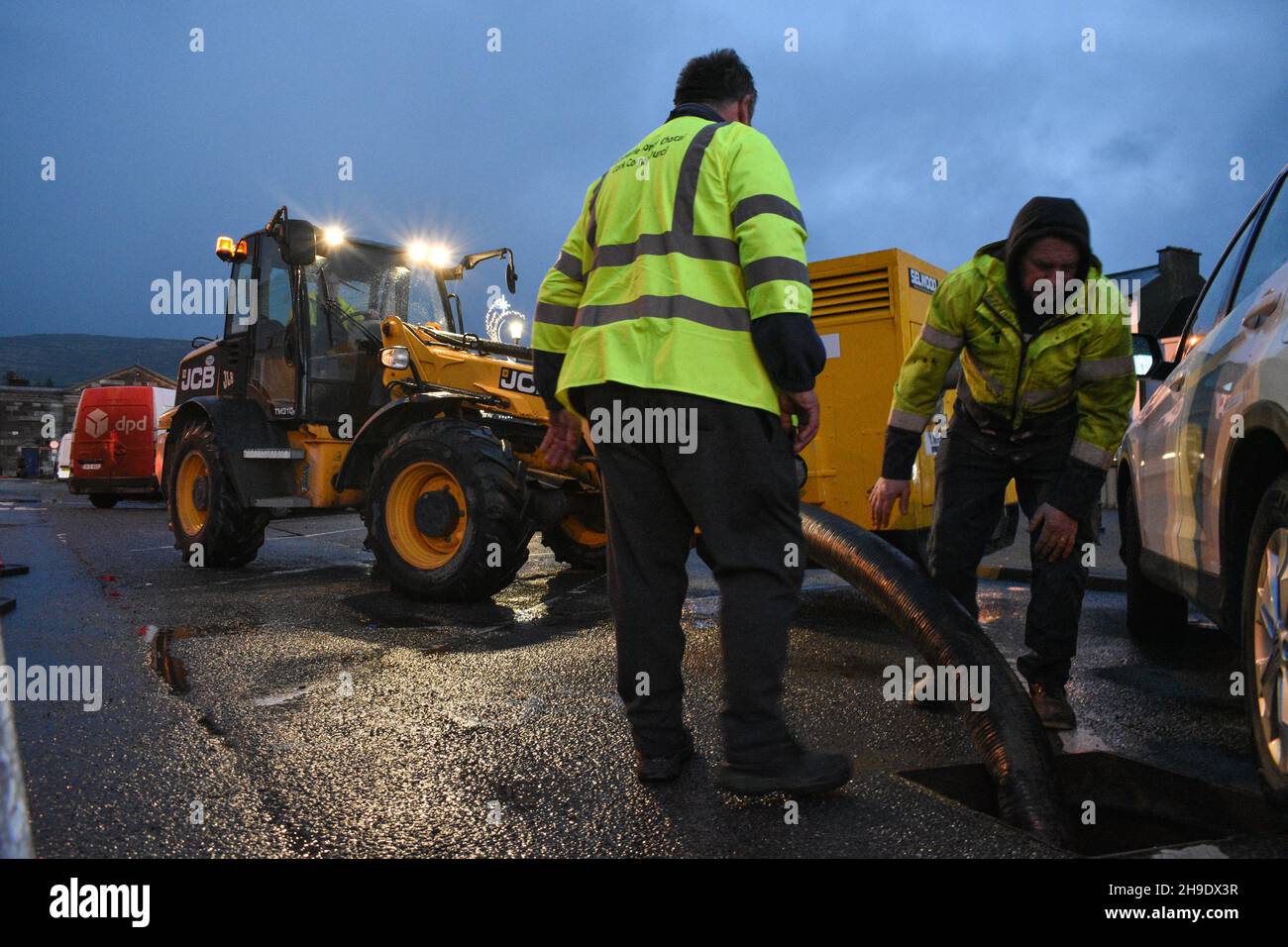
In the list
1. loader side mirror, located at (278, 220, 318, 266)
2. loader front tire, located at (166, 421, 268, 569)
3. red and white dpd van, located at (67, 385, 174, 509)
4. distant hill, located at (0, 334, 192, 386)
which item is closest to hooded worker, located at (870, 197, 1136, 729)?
loader side mirror, located at (278, 220, 318, 266)

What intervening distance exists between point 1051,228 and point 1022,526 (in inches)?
387

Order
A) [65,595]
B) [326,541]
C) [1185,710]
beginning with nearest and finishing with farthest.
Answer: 1. [1185,710]
2. [65,595]
3. [326,541]

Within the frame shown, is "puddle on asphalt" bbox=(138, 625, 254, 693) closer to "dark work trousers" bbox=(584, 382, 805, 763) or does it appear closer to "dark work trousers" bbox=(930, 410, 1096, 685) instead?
"dark work trousers" bbox=(584, 382, 805, 763)

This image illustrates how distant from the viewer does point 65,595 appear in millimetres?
6258

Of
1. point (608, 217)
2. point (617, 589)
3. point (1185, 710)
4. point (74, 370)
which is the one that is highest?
point (74, 370)

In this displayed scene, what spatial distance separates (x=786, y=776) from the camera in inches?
94.3

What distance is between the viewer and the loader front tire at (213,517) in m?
7.81

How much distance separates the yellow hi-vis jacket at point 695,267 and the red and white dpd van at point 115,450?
65.7 ft

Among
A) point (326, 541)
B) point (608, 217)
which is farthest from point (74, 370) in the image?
point (608, 217)

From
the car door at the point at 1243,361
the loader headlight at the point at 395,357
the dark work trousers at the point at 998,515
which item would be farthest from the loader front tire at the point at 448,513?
the car door at the point at 1243,361

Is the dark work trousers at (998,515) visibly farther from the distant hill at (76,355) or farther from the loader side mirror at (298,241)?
the distant hill at (76,355)

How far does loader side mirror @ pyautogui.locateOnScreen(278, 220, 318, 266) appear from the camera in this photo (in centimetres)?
668
